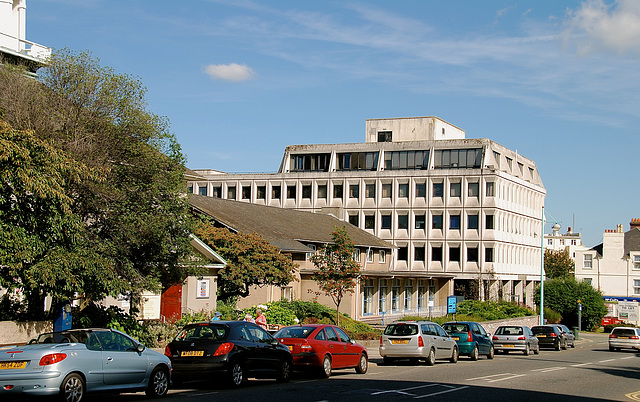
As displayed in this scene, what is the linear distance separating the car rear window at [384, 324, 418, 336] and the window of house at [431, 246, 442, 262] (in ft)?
157

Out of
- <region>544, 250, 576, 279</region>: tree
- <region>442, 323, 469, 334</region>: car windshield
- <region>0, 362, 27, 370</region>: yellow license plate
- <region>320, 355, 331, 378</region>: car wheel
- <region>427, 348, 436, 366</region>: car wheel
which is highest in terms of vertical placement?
<region>544, 250, 576, 279</region>: tree

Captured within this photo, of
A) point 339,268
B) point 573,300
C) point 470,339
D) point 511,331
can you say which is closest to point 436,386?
point 470,339

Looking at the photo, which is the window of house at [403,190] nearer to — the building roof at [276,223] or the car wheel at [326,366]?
the building roof at [276,223]

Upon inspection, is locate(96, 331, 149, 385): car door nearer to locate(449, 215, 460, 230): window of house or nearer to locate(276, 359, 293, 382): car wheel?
locate(276, 359, 293, 382): car wheel

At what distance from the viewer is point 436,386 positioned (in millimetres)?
18094

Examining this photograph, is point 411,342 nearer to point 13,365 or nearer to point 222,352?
point 222,352

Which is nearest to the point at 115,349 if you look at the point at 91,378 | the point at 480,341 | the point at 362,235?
the point at 91,378

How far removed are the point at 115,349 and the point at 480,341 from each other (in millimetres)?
20256

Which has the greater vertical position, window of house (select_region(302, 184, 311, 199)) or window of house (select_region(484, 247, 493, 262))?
window of house (select_region(302, 184, 311, 199))

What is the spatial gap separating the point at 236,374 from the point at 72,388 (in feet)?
15.5

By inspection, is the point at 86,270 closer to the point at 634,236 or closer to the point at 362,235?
the point at 362,235

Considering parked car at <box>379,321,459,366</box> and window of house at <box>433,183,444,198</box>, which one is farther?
window of house at <box>433,183,444,198</box>

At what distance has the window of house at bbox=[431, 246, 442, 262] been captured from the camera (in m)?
72.6

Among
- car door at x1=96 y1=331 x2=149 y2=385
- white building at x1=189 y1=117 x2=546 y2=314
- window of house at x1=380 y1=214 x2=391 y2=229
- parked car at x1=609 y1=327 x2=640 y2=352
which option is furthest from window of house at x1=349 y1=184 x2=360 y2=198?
car door at x1=96 y1=331 x2=149 y2=385
